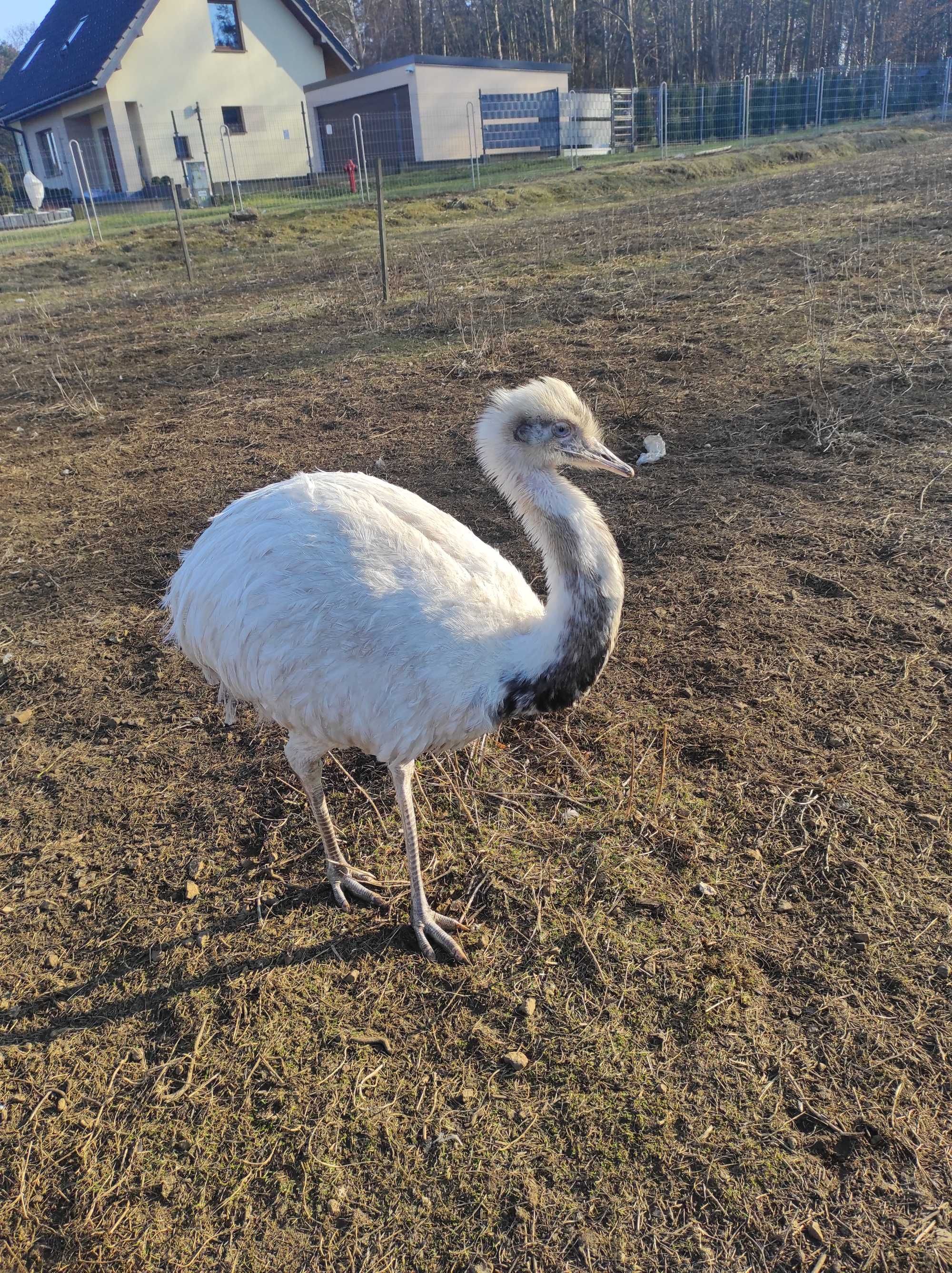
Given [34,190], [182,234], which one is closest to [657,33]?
[34,190]

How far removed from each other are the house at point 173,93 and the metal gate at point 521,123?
6.44 metres

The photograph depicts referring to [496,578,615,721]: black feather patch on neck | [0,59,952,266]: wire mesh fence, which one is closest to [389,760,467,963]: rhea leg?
[496,578,615,721]: black feather patch on neck

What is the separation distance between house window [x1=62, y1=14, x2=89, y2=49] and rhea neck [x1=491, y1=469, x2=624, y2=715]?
37.5m

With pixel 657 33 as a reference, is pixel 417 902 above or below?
below

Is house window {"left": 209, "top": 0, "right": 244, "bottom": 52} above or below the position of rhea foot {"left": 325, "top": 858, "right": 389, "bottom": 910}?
above

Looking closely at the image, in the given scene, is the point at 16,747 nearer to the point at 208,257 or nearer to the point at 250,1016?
the point at 250,1016

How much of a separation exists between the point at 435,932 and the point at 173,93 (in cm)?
3219

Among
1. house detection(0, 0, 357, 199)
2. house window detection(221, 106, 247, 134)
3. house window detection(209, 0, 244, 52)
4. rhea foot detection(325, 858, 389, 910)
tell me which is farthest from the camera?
house window detection(221, 106, 247, 134)

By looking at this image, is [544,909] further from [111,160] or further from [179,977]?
[111,160]

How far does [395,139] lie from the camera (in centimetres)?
2931

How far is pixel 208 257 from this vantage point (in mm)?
15812

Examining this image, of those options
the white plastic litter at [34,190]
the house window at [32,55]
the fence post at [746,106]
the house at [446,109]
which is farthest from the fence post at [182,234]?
the house window at [32,55]

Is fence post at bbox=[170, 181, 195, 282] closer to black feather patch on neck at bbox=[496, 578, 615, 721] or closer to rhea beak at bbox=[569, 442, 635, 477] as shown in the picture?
rhea beak at bbox=[569, 442, 635, 477]

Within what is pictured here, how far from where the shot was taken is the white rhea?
2490 mm
